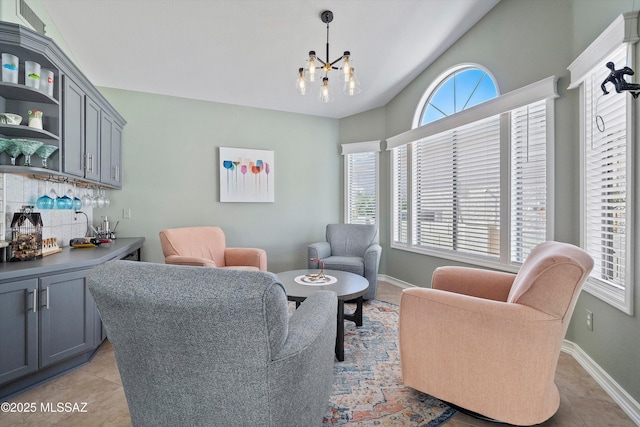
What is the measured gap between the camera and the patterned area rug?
156 centimetres

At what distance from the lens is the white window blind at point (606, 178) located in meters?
1.74

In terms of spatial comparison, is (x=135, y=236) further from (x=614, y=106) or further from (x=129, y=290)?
(x=614, y=106)

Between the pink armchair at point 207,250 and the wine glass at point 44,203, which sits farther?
the pink armchair at point 207,250

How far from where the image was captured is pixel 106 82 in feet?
11.2

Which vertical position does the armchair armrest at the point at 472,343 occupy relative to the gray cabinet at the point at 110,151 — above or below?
below

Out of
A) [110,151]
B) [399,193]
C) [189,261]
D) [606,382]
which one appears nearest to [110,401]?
[189,261]

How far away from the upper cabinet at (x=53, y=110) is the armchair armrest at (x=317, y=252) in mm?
2389

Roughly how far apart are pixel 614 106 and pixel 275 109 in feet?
12.2

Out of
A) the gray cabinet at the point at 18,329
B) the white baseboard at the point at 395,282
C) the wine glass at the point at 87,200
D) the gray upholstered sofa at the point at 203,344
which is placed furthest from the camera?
the white baseboard at the point at 395,282

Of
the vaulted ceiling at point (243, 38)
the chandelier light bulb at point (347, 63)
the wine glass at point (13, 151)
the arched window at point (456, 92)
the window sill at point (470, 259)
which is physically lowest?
the window sill at point (470, 259)

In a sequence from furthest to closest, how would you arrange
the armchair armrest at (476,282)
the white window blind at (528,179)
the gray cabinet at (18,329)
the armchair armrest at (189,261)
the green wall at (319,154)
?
1. the armchair armrest at (189,261)
2. the white window blind at (528,179)
3. the green wall at (319,154)
4. the armchair armrest at (476,282)
5. the gray cabinet at (18,329)

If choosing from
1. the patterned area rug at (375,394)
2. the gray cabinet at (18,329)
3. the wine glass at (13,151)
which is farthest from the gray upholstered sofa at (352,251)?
the wine glass at (13,151)

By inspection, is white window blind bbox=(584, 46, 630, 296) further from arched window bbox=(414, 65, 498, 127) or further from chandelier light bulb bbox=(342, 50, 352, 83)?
chandelier light bulb bbox=(342, 50, 352, 83)

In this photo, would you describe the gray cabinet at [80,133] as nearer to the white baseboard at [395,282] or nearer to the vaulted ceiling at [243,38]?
the vaulted ceiling at [243,38]
